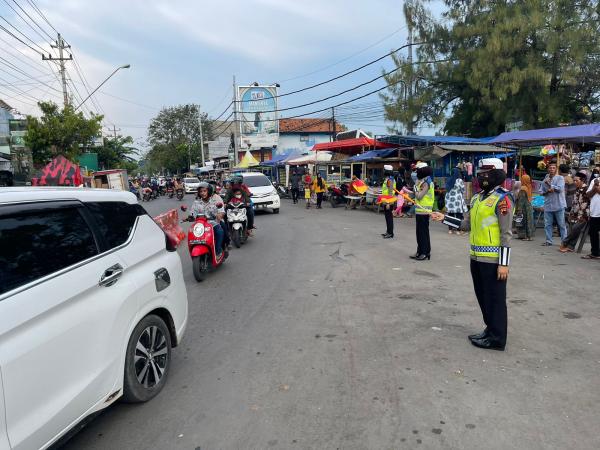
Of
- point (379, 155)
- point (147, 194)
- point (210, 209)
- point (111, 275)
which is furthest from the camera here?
point (147, 194)

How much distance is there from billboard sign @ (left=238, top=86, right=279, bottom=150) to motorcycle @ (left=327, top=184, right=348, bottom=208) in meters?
24.9

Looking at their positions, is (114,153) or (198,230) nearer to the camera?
(198,230)

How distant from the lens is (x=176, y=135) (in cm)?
6862

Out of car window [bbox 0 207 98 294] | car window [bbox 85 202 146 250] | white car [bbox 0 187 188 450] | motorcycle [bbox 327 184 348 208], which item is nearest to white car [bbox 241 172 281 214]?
motorcycle [bbox 327 184 348 208]

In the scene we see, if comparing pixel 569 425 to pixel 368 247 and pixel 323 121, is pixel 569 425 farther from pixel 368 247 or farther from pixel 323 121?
pixel 323 121

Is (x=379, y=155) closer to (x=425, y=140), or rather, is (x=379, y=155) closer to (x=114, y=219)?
(x=425, y=140)

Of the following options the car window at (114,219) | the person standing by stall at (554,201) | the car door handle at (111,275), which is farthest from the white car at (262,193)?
the car door handle at (111,275)

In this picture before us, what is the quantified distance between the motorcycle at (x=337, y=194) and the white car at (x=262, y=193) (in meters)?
3.43

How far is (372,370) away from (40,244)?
273 centimetres

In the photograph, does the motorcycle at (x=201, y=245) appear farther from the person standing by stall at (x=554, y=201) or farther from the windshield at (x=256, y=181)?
the windshield at (x=256, y=181)

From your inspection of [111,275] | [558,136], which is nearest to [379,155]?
[558,136]

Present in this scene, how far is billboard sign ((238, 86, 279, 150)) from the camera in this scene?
45062 mm

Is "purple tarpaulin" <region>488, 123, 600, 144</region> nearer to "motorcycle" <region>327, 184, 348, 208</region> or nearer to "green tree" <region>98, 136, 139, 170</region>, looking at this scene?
"motorcycle" <region>327, 184, 348, 208</region>

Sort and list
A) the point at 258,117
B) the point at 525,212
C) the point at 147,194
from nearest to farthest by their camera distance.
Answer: the point at 525,212 < the point at 147,194 < the point at 258,117
